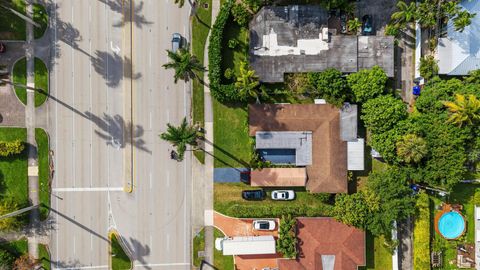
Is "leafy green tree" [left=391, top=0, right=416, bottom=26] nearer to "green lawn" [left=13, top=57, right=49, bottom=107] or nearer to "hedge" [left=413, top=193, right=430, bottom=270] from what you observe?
"hedge" [left=413, top=193, right=430, bottom=270]

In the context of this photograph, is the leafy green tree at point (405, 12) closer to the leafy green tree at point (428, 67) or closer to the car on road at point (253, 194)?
the leafy green tree at point (428, 67)

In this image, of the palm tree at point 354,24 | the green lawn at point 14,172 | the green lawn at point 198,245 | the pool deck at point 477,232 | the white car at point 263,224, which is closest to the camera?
the palm tree at point 354,24

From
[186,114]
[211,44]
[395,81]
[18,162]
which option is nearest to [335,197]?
[395,81]

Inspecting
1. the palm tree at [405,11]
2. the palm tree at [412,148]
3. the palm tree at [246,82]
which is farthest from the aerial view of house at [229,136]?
the palm tree at [405,11]

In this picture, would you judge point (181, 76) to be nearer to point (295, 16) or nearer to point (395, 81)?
point (295, 16)

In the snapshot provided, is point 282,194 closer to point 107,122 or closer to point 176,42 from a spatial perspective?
point 176,42

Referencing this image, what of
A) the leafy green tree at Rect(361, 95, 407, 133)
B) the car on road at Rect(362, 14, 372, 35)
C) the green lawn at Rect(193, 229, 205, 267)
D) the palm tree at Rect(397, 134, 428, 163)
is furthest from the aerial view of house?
the palm tree at Rect(397, 134, 428, 163)

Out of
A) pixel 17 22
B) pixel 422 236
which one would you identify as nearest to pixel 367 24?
pixel 422 236
